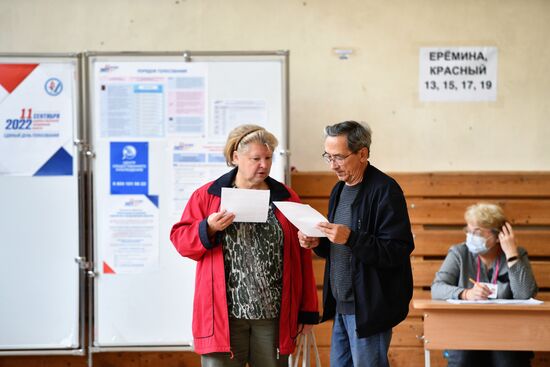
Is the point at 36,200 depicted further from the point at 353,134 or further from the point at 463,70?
the point at 463,70

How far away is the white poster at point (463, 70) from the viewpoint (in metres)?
4.59

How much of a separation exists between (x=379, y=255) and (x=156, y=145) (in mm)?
2012

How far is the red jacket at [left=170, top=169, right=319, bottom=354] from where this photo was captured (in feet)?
9.05

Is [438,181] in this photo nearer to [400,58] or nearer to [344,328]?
[400,58]

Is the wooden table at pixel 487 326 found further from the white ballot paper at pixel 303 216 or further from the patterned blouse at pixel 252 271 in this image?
the white ballot paper at pixel 303 216

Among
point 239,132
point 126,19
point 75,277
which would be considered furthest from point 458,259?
point 126,19

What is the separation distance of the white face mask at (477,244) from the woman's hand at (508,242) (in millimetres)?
100

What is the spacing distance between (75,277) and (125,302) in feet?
1.14

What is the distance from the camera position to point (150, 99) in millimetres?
4133

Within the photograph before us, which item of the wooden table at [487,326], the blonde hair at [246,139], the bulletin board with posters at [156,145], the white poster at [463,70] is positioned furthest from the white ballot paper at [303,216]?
the white poster at [463,70]

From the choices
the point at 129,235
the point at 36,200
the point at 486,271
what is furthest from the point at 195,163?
the point at 486,271

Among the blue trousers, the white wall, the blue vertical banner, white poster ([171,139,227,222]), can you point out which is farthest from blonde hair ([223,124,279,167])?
the white wall

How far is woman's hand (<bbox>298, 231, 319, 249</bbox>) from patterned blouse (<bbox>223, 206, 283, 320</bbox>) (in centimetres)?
11

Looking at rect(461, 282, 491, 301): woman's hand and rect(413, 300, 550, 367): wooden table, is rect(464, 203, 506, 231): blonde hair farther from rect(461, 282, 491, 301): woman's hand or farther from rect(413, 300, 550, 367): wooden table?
rect(413, 300, 550, 367): wooden table
